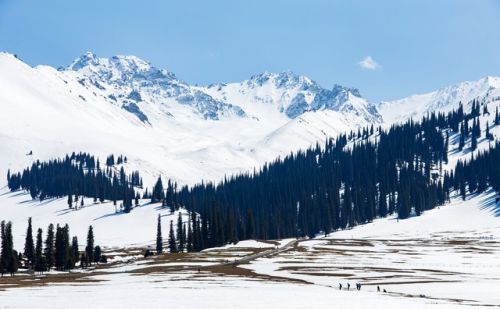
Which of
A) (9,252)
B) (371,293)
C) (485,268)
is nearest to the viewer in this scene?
(371,293)

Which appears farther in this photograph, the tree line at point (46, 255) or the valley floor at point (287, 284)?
the tree line at point (46, 255)

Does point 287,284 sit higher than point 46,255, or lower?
lower

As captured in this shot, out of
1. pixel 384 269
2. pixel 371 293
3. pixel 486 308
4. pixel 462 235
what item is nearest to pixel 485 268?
pixel 384 269

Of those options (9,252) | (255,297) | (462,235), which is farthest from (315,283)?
(462,235)

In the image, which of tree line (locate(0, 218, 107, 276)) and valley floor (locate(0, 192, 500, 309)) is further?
tree line (locate(0, 218, 107, 276))

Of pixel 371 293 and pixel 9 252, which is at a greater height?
pixel 9 252

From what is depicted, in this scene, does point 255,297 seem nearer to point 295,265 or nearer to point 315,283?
point 315,283

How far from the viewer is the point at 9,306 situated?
53.9 meters

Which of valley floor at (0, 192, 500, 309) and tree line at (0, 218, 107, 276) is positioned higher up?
tree line at (0, 218, 107, 276)

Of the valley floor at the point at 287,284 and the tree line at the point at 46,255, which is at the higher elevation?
the tree line at the point at 46,255

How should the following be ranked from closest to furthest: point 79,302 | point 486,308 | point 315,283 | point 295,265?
point 486,308
point 79,302
point 315,283
point 295,265

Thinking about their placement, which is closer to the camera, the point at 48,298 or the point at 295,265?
the point at 48,298

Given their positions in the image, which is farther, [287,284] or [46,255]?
[46,255]

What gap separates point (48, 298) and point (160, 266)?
50.9 metres
